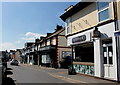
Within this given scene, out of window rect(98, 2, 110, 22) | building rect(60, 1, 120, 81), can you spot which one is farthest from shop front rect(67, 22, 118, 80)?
window rect(98, 2, 110, 22)

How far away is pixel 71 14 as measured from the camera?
66.5 feet

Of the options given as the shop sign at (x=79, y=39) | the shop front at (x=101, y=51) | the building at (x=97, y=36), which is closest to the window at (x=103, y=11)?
the building at (x=97, y=36)

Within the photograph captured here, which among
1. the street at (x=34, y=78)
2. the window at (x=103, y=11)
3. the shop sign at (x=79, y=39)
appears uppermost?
the window at (x=103, y=11)

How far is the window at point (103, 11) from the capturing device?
13716 millimetres

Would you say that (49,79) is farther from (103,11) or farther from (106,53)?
(103,11)

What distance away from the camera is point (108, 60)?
537 inches

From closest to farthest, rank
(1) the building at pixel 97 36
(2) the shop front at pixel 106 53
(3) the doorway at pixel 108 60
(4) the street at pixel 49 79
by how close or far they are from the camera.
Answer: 1. (1) the building at pixel 97 36
2. (2) the shop front at pixel 106 53
3. (4) the street at pixel 49 79
4. (3) the doorway at pixel 108 60

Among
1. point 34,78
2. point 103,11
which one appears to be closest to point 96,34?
point 103,11

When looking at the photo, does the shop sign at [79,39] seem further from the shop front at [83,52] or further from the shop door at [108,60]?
the shop door at [108,60]

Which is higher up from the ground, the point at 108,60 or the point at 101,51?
the point at 101,51

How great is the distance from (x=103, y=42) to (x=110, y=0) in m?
3.28

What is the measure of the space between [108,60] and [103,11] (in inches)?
144

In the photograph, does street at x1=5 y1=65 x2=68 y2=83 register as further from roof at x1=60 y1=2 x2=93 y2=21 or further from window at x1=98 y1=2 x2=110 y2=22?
roof at x1=60 y1=2 x2=93 y2=21

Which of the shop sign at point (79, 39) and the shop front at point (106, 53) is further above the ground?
the shop sign at point (79, 39)
